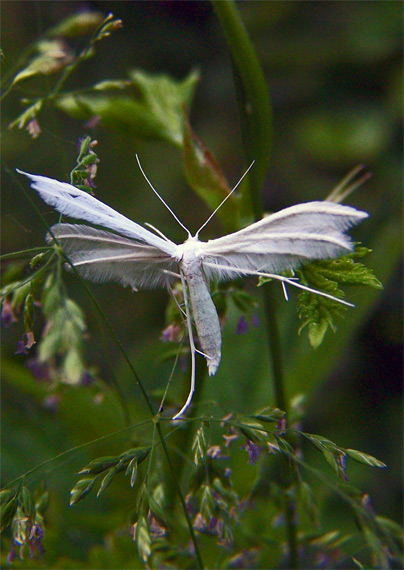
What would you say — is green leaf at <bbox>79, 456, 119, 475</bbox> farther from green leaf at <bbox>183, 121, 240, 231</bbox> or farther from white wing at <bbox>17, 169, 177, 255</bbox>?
green leaf at <bbox>183, 121, 240, 231</bbox>

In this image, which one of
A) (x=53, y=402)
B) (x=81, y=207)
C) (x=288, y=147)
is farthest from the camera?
(x=288, y=147)

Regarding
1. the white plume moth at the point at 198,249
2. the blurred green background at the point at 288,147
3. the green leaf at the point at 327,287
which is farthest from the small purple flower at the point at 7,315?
the blurred green background at the point at 288,147

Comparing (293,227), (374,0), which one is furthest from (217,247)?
(374,0)

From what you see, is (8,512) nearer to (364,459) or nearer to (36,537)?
(36,537)

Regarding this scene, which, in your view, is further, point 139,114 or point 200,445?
point 139,114

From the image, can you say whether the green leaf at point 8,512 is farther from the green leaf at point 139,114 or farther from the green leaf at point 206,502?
the green leaf at point 139,114

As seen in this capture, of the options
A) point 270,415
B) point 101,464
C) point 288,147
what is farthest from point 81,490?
point 288,147
